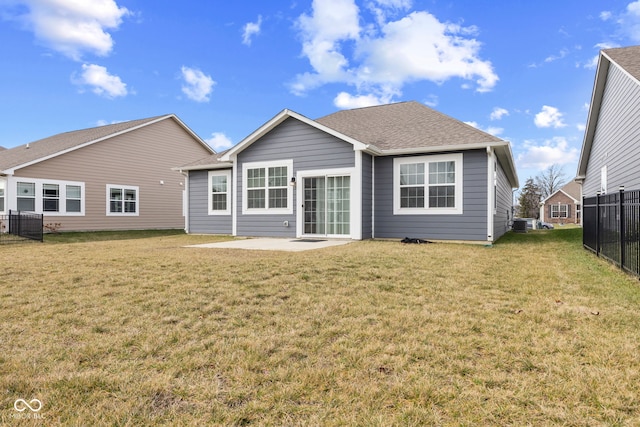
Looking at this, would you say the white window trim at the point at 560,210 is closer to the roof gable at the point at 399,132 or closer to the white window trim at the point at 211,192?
the roof gable at the point at 399,132

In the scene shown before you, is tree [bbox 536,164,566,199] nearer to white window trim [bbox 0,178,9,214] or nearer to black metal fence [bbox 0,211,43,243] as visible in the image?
black metal fence [bbox 0,211,43,243]

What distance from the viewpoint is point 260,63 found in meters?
17.0

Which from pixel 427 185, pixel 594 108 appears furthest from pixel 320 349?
pixel 594 108

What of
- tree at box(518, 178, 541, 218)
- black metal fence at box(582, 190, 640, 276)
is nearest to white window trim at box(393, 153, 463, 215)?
black metal fence at box(582, 190, 640, 276)

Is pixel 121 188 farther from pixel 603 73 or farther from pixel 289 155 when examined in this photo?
pixel 603 73

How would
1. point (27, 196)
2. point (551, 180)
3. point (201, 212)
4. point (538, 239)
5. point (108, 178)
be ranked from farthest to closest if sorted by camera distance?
→ point (551, 180) → point (108, 178) → point (27, 196) → point (201, 212) → point (538, 239)

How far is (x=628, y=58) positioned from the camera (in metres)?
11.3

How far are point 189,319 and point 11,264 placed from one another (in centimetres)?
550

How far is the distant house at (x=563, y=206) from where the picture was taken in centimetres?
4247

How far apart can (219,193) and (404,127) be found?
24.7ft

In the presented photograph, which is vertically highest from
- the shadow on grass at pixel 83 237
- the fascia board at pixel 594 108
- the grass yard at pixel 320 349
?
the fascia board at pixel 594 108

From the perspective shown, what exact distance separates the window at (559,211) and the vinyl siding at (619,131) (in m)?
31.8

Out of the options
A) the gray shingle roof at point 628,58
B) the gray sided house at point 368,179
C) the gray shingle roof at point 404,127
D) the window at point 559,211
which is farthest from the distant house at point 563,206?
the gray shingle roof at point 404,127

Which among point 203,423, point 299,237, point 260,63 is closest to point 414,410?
point 203,423
